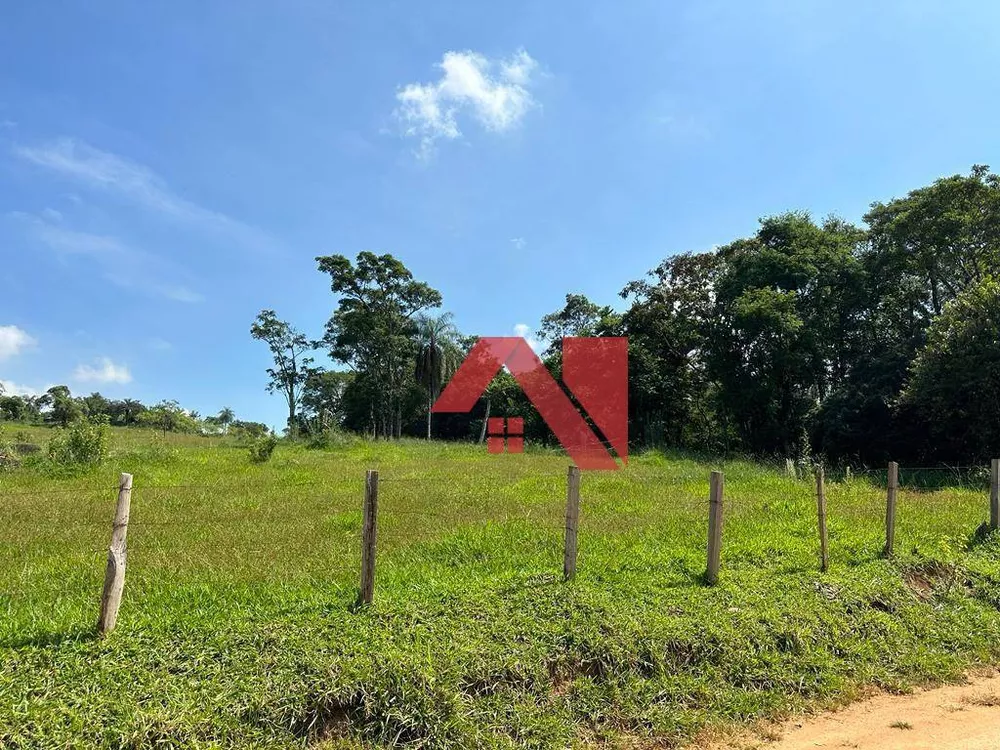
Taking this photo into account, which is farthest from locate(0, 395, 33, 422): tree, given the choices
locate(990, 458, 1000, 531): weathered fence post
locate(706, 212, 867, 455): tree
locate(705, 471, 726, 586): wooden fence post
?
locate(990, 458, 1000, 531): weathered fence post

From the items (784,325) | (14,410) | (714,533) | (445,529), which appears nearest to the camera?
(714,533)

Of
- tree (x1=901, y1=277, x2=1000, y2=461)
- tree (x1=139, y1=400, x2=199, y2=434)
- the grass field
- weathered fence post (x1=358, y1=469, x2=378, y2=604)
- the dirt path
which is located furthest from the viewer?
tree (x1=139, y1=400, x2=199, y2=434)

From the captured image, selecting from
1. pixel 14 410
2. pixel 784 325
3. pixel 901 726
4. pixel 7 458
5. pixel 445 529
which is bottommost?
pixel 901 726

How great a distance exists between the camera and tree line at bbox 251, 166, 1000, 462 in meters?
16.3

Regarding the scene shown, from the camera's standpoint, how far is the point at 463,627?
4074 millimetres

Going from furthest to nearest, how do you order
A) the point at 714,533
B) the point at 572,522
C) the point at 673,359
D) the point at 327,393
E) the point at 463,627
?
the point at 327,393 < the point at 673,359 < the point at 714,533 < the point at 572,522 < the point at 463,627

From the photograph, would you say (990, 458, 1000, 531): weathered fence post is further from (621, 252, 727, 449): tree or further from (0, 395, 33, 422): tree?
(0, 395, 33, 422): tree

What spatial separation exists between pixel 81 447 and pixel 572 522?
527 inches

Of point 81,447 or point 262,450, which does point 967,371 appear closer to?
point 262,450

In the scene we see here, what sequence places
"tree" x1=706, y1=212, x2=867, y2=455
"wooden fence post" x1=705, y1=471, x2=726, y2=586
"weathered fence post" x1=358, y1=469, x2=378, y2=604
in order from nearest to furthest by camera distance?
"weathered fence post" x1=358, y1=469, x2=378, y2=604 < "wooden fence post" x1=705, y1=471, x2=726, y2=586 < "tree" x1=706, y1=212, x2=867, y2=455

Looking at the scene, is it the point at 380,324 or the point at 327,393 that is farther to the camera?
the point at 327,393

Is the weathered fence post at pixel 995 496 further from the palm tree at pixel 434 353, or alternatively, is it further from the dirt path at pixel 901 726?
the palm tree at pixel 434 353
